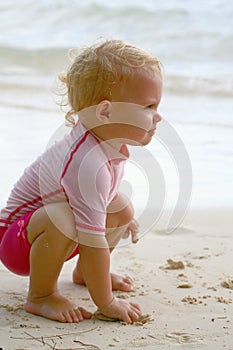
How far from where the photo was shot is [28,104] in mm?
6043

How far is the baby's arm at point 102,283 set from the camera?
7.09 feet

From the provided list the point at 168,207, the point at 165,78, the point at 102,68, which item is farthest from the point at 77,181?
the point at 165,78

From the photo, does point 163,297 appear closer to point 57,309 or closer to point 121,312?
point 121,312

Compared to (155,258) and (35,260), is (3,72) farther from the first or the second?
(35,260)

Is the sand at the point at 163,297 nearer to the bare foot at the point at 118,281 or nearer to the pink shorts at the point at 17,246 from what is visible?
the bare foot at the point at 118,281

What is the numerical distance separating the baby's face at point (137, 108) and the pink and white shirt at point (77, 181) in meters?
0.07

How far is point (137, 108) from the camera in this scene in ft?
7.25

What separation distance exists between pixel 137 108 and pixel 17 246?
24.0 inches

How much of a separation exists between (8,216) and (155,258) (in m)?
0.73

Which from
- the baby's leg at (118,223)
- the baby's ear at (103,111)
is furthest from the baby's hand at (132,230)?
the baby's ear at (103,111)

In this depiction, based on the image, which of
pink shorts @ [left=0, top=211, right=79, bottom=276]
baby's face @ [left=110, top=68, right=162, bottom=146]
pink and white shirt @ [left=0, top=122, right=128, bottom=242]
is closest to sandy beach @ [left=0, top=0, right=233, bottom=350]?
pink shorts @ [left=0, top=211, right=79, bottom=276]

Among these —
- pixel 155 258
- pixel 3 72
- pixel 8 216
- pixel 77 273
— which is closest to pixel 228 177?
pixel 155 258

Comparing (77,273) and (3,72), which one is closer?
(77,273)

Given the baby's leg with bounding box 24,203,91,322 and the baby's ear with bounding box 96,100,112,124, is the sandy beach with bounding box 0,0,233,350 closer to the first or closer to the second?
the baby's leg with bounding box 24,203,91,322
